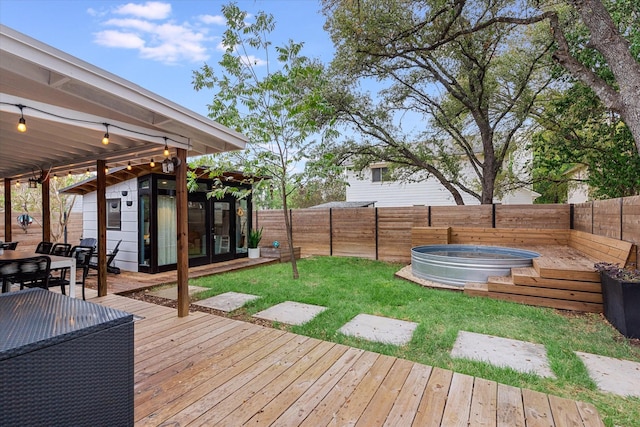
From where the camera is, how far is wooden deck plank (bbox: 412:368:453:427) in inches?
77.3

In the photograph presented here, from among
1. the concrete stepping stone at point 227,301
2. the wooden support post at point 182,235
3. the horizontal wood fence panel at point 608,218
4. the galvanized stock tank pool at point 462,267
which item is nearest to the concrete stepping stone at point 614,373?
the galvanized stock tank pool at point 462,267

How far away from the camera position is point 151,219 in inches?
276

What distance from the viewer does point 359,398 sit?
7.21 ft

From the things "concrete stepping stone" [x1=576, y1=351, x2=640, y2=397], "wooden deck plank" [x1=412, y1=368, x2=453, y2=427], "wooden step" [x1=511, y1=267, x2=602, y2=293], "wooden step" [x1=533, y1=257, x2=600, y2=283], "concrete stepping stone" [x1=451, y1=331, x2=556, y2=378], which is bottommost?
"concrete stepping stone" [x1=576, y1=351, x2=640, y2=397]

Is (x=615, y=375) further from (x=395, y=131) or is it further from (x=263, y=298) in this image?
(x=395, y=131)

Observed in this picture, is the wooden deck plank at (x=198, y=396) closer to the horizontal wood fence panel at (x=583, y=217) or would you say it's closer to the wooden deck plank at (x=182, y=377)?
the wooden deck plank at (x=182, y=377)

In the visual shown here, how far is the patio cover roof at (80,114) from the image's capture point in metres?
2.34

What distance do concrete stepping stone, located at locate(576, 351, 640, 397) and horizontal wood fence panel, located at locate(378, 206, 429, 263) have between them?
5.68 m

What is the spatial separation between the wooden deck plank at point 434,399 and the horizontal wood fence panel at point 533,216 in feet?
20.8

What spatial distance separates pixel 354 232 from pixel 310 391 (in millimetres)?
7429

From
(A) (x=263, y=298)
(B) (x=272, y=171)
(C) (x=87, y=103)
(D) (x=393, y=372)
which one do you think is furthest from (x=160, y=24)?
(D) (x=393, y=372)

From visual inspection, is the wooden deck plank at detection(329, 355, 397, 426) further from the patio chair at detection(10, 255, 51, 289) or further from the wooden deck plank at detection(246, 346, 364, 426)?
the patio chair at detection(10, 255, 51, 289)

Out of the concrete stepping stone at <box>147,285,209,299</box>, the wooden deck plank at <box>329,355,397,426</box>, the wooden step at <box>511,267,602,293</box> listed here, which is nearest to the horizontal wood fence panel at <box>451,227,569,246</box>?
the wooden step at <box>511,267,602,293</box>

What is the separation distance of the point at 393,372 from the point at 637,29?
320 inches
